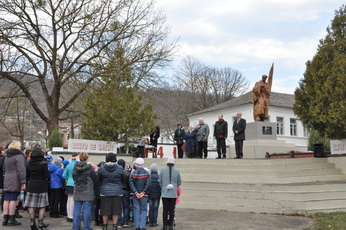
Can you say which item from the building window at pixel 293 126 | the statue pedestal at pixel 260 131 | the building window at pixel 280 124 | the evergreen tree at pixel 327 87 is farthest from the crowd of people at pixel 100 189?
the building window at pixel 293 126

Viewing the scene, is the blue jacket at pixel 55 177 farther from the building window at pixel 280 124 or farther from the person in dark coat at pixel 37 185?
the building window at pixel 280 124

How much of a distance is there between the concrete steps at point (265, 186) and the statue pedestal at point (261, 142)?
3694mm

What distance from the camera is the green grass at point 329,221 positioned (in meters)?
8.00

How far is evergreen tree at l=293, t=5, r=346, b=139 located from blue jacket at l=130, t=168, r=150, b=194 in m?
8.89

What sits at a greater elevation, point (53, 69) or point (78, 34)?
point (78, 34)

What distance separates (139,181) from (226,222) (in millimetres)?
2582

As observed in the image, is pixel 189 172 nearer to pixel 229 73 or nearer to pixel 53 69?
pixel 53 69

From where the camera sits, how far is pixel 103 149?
15.8m

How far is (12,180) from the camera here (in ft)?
26.4

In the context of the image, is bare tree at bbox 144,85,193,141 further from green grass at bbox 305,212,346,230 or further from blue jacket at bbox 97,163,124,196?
blue jacket at bbox 97,163,124,196

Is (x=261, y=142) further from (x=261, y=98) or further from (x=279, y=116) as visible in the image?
(x=279, y=116)

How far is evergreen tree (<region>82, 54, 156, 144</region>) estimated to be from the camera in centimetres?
1563

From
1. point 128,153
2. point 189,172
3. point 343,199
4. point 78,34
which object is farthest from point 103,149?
point 343,199

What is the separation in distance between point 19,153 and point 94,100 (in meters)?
8.15
